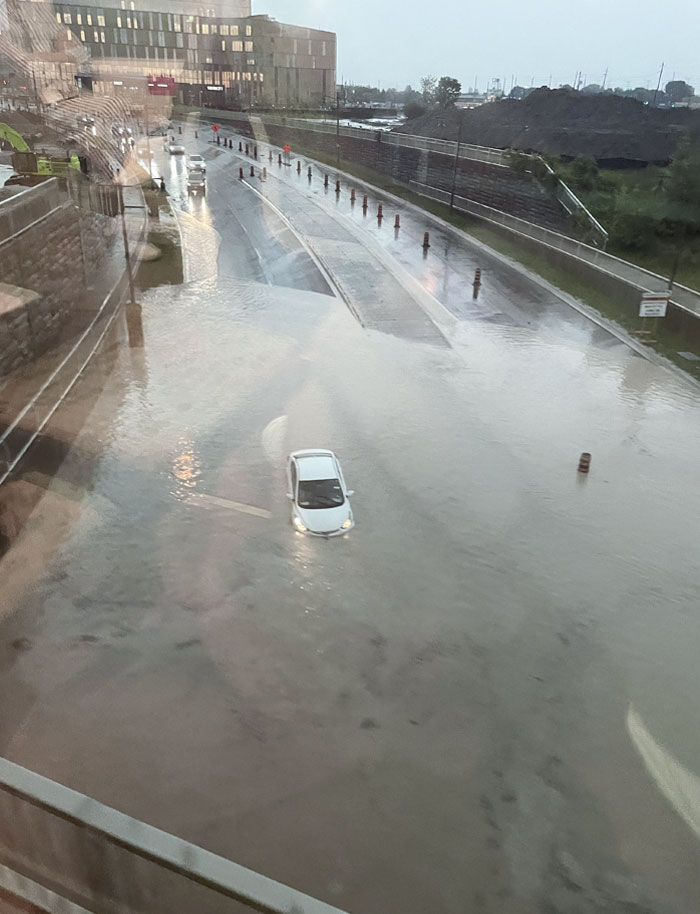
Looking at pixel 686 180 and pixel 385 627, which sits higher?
pixel 686 180

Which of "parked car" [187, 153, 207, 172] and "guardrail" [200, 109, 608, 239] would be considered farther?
"parked car" [187, 153, 207, 172]

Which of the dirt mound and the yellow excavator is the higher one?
the dirt mound

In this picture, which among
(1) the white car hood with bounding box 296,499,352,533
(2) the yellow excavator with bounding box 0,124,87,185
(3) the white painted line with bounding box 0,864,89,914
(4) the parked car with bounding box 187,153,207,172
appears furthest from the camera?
(4) the parked car with bounding box 187,153,207,172

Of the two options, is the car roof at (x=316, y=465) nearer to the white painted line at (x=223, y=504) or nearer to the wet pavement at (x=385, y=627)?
the wet pavement at (x=385, y=627)

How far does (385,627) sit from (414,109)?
6230cm

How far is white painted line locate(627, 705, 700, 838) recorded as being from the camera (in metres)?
7.35

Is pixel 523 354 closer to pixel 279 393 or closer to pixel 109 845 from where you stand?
pixel 279 393

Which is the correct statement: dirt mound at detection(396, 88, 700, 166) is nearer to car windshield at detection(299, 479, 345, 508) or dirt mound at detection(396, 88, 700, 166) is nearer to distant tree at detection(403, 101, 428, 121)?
distant tree at detection(403, 101, 428, 121)

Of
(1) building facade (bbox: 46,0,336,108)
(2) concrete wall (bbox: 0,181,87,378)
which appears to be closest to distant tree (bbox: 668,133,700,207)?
(1) building facade (bbox: 46,0,336,108)

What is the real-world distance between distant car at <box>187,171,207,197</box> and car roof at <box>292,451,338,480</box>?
3549cm

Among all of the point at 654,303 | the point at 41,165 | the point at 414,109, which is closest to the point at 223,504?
the point at 654,303

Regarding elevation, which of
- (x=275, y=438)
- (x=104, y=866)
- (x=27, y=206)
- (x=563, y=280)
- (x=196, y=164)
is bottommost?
(x=275, y=438)

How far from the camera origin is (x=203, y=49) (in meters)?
30.8

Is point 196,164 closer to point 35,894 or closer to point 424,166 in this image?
point 424,166
